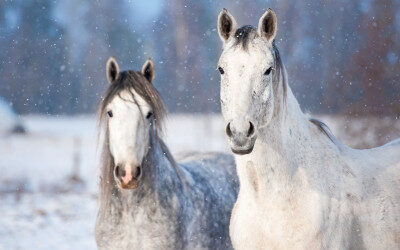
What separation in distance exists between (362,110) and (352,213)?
6006mm

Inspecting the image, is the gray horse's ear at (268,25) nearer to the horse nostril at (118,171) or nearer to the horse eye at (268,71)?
the horse eye at (268,71)

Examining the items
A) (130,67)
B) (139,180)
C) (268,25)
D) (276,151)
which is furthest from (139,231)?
(130,67)

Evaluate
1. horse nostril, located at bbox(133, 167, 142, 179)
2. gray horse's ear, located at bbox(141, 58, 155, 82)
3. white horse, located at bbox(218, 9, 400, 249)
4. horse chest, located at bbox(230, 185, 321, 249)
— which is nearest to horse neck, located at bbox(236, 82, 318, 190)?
white horse, located at bbox(218, 9, 400, 249)

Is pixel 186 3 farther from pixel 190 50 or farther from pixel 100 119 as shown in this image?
pixel 100 119

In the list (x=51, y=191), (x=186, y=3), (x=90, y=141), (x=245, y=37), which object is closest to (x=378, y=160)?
(x=245, y=37)

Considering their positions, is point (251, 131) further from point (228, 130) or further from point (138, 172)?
point (138, 172)

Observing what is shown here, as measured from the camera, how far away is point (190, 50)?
17.7 metres

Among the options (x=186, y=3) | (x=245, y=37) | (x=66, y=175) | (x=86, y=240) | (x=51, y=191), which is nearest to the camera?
(x=245, y=37)

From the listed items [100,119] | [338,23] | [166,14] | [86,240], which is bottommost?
[86,240]

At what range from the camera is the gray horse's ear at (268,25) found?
9.02 ft

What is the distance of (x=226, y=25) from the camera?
2.91m

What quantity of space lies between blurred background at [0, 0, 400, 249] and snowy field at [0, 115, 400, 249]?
0.03m

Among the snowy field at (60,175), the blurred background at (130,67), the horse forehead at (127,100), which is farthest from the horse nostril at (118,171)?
the blurred background at (130,67)

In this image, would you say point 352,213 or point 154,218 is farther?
point 154,218
